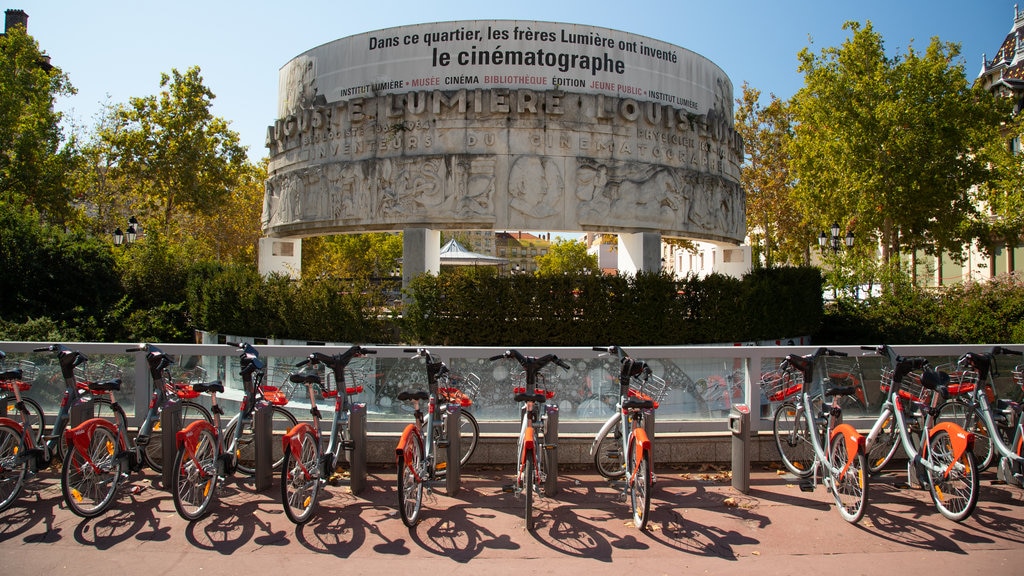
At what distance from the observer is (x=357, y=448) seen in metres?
6.57

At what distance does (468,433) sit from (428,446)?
1.40 m

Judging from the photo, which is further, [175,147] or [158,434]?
[175,147]

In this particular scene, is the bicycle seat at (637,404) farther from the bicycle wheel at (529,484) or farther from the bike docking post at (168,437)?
the bike docking post at (168,437)

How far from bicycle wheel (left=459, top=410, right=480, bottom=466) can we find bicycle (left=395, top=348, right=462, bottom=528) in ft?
1.18

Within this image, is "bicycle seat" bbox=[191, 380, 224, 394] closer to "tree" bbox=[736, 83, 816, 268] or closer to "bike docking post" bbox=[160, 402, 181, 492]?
"bike docking post" bbox=[160, 402, 181, 492]

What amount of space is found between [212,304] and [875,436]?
16919mm

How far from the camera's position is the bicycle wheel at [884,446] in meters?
6.60

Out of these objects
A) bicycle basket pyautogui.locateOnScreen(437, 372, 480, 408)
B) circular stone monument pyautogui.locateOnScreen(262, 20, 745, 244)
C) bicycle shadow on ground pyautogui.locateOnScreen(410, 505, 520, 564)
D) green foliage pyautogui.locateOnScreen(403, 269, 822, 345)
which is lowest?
bicycle shadow on ground pyautogui.locateOnScreen(410, 505, 520, 564)

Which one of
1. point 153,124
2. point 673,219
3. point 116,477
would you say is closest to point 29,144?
point 153,124

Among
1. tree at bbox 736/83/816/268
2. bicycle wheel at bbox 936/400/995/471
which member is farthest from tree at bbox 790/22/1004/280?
bicycle wheel at bbox 936/400/995/471

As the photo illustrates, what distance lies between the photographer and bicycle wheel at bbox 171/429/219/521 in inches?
218

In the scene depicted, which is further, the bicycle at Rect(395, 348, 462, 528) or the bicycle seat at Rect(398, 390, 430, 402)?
the bicycle seat at Rect(398, 390, 430, 402)

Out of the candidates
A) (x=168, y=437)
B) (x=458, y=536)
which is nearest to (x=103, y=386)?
(x=168, y=437)

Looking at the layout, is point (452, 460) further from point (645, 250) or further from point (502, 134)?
point (645, 250)
